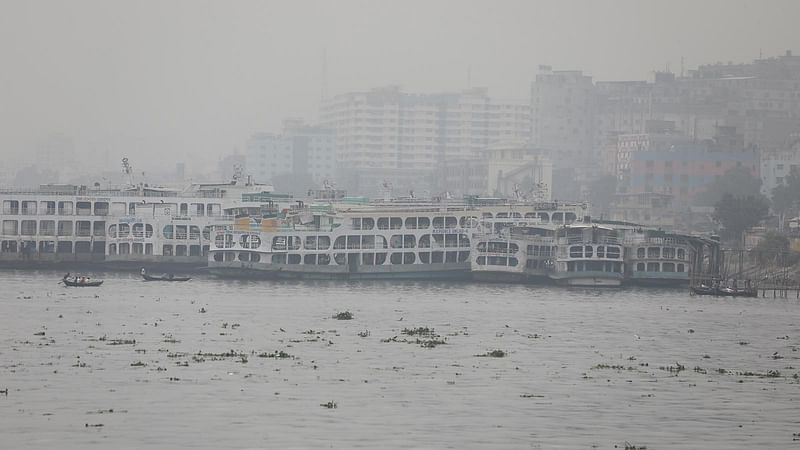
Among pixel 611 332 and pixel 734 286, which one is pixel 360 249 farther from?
pixel 611 332

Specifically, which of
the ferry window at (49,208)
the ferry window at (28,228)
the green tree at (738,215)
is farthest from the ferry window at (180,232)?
the green tree at (738,215)

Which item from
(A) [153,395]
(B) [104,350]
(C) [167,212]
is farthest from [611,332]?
(C) [167,212]

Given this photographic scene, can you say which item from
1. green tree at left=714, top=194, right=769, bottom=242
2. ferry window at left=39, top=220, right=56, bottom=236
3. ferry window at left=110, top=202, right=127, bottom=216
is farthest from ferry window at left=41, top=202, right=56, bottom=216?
green tree at left=714, top=194, right=769, bottom=242

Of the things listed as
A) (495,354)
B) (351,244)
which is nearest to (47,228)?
(351,244)

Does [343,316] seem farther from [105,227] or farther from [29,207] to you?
[29,207]

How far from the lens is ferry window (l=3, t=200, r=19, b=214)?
12281 cm

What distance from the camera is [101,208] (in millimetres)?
124250

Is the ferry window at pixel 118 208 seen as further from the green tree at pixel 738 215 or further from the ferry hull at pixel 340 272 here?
the green tree at pixel 738 215

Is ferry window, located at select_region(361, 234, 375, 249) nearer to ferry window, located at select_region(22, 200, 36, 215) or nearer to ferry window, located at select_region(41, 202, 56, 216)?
ferry window, located at select_region(41, 202, 56, 216)

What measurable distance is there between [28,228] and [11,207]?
85.7 inches

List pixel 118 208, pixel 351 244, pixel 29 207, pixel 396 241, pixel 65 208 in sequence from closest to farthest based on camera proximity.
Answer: pixel 351 244, pixel 396 241, pixel 29 207, pixel 65 208, pixel 118 208

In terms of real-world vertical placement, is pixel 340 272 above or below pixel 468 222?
below

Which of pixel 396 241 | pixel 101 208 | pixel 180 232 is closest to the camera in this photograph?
pixel 396 241

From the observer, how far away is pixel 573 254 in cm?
11331
